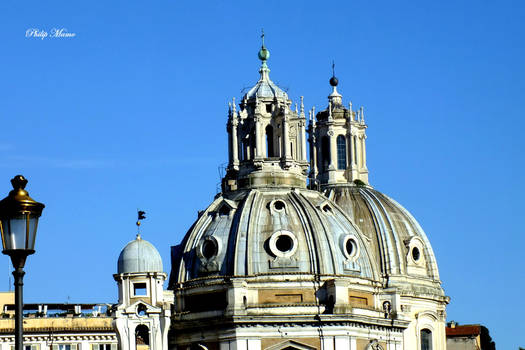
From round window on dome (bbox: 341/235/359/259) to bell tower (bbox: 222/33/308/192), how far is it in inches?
261

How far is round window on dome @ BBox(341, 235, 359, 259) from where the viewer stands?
288 feet

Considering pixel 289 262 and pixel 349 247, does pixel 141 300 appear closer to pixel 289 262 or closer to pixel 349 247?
pixel 289 262

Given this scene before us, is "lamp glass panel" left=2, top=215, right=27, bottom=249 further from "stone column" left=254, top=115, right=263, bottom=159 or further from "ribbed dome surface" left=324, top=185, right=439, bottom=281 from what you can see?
"ribbed dome surface" left=324, top=185, right=439, bottom=281

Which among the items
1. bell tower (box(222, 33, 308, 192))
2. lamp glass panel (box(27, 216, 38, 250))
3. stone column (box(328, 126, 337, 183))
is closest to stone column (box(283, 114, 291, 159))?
bell tower (box(222, 33, 308, 192))

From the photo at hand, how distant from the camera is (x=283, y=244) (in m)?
86.6

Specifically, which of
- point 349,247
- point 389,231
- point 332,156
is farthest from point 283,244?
point 332,156

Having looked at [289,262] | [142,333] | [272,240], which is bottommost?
[142,333]

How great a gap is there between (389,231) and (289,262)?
14.3 meters

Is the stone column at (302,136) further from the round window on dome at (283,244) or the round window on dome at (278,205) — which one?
the round window on dome at (283,244)

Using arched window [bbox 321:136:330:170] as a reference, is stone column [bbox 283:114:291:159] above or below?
below

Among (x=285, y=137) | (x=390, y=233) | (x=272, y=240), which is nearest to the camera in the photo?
(x=272, y=240)

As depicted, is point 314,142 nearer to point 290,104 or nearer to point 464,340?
point 290,104

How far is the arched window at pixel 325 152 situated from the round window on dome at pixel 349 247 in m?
17.9

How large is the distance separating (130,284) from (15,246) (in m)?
66.2
